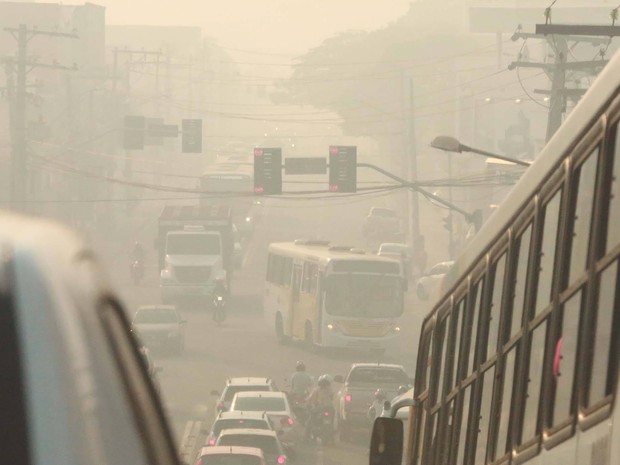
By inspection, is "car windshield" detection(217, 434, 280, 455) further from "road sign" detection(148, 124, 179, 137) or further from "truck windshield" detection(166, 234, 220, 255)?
"road sign" detection(148, 124, 179, 137)

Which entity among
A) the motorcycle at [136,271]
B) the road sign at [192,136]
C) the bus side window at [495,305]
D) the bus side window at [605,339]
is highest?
the bus side window at [605,339]

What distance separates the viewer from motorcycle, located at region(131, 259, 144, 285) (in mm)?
57438

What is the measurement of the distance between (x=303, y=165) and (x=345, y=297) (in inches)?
182

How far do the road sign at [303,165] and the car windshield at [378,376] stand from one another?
12.3 metres

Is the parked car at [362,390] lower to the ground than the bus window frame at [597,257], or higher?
lower

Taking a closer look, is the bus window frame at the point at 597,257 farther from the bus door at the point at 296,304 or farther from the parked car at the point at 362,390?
the bus door at the point at 296,304

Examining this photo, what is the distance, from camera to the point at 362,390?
2831 cm

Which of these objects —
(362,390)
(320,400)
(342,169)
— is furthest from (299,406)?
(342,169)

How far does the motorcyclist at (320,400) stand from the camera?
26453 millimetres

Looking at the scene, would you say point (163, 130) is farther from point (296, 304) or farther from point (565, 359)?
point (565, 359)

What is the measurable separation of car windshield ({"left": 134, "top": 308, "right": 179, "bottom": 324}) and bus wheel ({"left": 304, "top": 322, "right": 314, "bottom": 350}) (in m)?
4.01

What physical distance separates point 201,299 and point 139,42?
127 metres

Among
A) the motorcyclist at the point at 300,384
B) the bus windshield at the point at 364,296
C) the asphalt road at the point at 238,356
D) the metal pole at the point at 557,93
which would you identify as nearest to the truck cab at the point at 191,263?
the asphalt road at the point at 238,356

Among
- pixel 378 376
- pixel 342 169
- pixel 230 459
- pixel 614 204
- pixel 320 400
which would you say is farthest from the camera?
pixel 342 169
